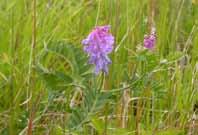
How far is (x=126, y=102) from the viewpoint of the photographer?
1488 mm

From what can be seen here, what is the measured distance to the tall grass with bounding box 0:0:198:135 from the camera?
118 centimetres

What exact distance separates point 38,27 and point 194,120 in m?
0.66

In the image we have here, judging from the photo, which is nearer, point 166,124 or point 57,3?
point 166,124

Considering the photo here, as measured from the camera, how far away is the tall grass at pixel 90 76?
1.18m

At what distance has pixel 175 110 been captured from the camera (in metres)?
1.58

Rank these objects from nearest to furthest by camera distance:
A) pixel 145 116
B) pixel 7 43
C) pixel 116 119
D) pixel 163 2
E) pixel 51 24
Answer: pixel 116 119
pixel 145 116
pixel 7 43
pixel 51 24
pixel 163 2

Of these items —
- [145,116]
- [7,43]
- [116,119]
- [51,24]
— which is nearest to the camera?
[116,119]

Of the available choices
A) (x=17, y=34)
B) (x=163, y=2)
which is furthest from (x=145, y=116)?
(x=163, y=2)

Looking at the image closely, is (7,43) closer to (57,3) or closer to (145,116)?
(57,3)

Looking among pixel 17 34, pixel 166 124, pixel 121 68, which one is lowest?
pixel 166 124

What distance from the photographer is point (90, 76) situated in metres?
1.16

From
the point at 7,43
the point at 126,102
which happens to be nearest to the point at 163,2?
the point at 7,43

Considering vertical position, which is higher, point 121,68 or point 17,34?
point 17,34

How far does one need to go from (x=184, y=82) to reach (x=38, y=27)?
21.0 inches
